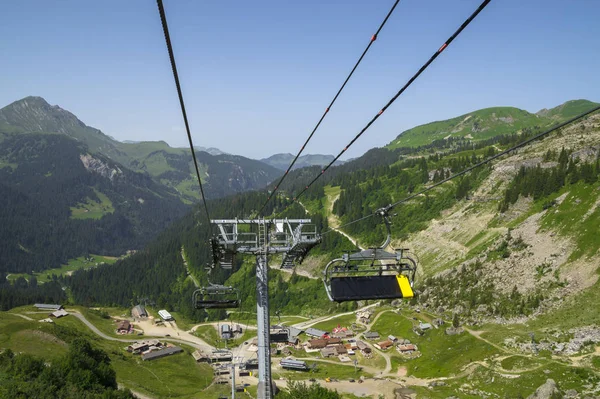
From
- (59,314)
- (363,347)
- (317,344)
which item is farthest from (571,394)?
(59,314)

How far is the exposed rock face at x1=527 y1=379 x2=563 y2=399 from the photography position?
1771 inches

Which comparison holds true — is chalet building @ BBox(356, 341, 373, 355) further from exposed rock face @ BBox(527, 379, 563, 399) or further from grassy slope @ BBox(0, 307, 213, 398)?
exposed rock face @ BBox(527, 379, 563, 399)

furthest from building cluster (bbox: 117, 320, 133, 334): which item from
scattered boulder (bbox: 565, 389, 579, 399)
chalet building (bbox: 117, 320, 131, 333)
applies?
scattered boulder (bbox: 565, 389, 579, 399)

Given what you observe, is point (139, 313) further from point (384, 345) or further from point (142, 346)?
point (384, 345)

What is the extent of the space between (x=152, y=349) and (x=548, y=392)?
86.8 meters

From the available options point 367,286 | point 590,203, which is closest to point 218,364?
point 367,286

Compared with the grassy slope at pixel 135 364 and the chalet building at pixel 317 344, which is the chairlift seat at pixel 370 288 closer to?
the grassy slope at pixel 135 364

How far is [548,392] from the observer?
150ft

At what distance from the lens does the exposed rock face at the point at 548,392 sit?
4498 centimetres

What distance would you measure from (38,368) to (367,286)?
58537 mm

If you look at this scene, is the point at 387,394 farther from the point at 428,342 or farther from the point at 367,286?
the point at 367,286

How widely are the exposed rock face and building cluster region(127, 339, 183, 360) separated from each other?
79.2m

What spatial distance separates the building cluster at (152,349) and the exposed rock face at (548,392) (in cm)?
7922

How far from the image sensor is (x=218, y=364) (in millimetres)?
93438
